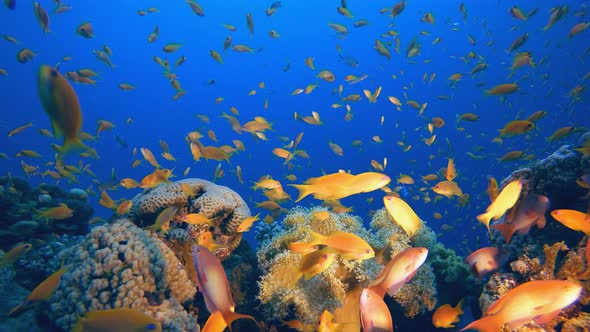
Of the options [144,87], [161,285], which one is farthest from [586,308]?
[144,87]

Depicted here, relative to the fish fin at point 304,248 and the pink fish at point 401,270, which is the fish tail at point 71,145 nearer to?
the fish fin at point 304,248

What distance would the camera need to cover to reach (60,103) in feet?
5.24

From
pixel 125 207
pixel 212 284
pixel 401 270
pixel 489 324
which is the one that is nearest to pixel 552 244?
pixel 489 324

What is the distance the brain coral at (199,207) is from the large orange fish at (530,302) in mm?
3977

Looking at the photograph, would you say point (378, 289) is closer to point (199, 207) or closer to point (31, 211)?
point (199, 207)

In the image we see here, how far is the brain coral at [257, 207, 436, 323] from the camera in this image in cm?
387

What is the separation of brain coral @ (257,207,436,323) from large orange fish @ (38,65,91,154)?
10.3 feet

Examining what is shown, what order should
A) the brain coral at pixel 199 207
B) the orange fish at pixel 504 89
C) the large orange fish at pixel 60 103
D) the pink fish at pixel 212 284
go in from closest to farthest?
the large orange fish at pixel 60 103, the pink fish at pixel 212 284, the brain coral at pixel 199 207, the orange fish at pixel 504 89

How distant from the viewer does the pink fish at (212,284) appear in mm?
2012

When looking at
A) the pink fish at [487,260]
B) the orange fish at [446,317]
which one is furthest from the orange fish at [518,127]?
the orange fish at [446,317]

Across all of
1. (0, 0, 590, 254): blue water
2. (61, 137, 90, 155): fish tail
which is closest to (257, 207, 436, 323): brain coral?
(61, 137, 90, 155): fish tail

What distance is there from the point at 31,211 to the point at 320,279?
797 cm

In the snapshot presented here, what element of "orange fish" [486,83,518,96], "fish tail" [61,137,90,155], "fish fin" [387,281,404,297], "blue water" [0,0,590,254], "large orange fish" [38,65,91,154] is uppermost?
"large orange fish" [38,65,91,154]

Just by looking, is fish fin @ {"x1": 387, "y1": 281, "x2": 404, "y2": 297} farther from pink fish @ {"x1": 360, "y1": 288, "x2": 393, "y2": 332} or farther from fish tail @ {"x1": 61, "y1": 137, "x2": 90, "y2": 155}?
fish tail @ {"x1": 61, "y1": 137, "x2": 90, "y2": 155}
